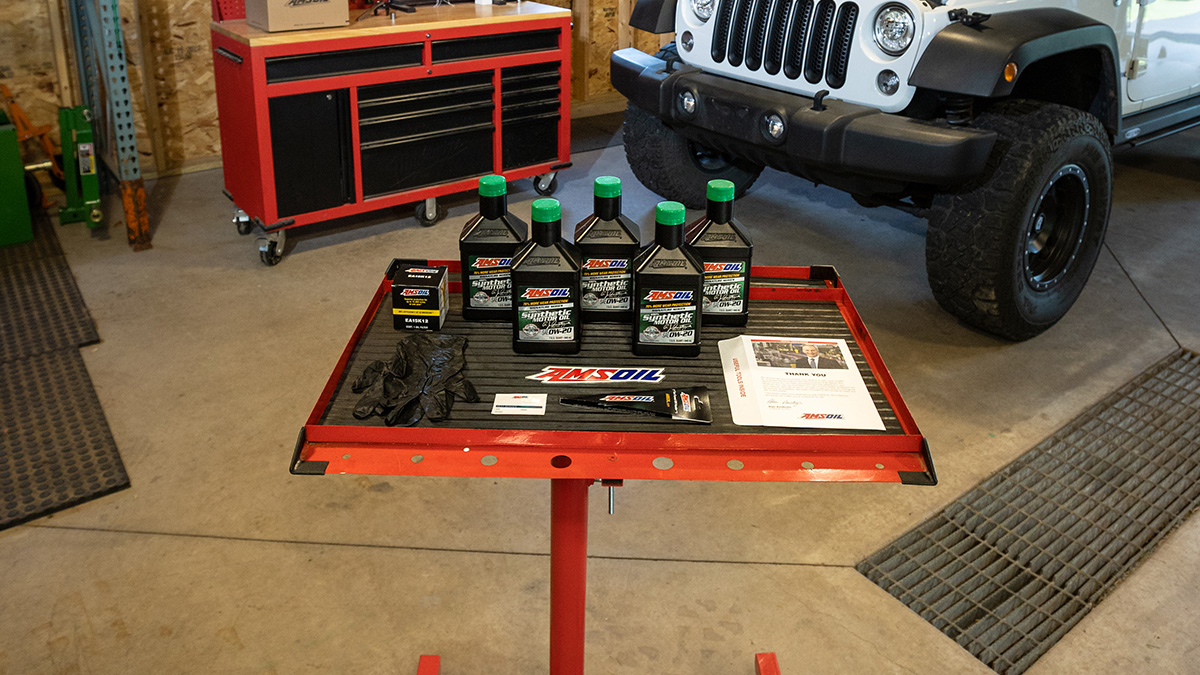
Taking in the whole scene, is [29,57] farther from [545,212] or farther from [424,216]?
[545,212]

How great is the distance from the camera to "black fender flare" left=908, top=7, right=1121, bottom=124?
291 centimetres

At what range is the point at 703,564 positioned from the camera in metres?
2.46

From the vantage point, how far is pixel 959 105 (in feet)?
10.3

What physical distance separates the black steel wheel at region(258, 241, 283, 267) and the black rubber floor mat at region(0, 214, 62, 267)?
893 millimetres

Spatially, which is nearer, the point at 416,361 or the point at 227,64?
the point at 416,361

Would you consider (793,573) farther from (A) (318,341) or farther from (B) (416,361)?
(A) (318,341)

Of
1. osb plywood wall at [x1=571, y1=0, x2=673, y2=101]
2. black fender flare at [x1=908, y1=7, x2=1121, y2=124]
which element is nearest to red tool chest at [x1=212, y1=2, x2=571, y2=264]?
osb plywood wall at [x1=571, y1=0, x2=673, y2=101]

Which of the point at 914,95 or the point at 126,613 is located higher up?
the point at 914,95

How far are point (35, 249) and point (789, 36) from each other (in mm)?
3239

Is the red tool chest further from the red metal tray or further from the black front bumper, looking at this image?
the red metal tray

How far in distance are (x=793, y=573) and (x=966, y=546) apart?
482mm

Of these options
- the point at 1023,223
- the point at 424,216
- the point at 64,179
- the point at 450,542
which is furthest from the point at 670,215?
the point at 64,179

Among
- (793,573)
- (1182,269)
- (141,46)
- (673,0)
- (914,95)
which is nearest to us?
(793,573)

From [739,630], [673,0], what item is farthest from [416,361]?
[673,0]
